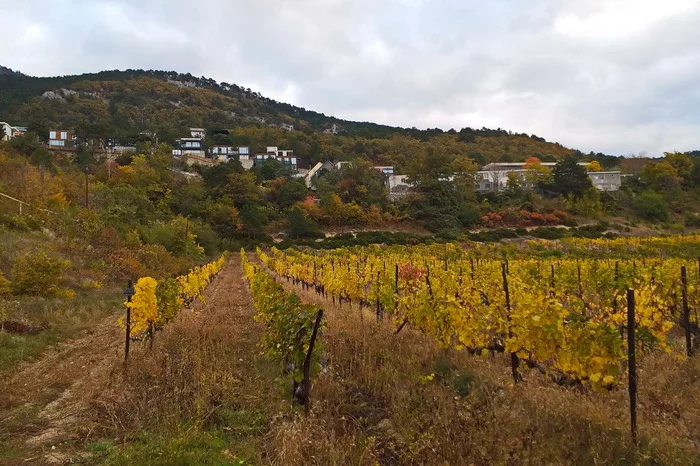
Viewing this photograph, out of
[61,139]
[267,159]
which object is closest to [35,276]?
[267,159]

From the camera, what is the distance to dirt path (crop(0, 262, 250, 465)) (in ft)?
13.6

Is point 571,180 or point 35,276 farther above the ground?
point 571,180

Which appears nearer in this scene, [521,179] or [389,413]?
[389,413]

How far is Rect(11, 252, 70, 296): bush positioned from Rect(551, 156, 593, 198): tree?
2692 inches

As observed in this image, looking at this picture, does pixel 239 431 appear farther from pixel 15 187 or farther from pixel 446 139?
pixel 446 139

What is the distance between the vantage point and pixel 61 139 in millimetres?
72000

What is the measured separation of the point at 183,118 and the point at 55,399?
124 m

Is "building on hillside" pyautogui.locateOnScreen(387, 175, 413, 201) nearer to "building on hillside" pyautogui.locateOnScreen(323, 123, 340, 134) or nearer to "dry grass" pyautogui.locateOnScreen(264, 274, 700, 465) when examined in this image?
"dry grass" pyautogui.locateOnScreen(264, 274, 700, 465)

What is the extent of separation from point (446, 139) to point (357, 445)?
128 metres

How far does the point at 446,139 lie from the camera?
125 meters

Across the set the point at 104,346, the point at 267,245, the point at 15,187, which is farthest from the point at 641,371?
the point at 267,245

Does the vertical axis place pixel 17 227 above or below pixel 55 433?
above

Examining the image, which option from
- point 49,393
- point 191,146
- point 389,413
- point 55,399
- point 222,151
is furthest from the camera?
point 222,151

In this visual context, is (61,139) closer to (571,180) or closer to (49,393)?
(49,393)
